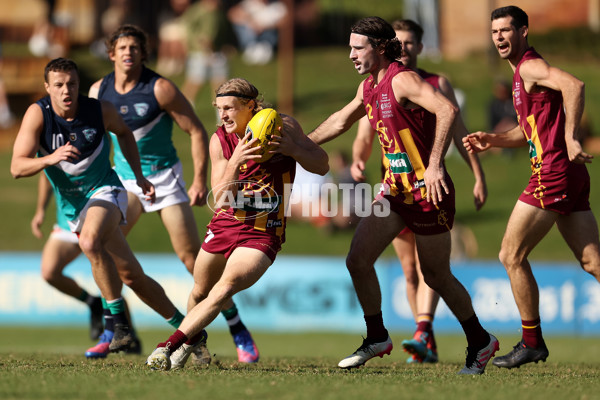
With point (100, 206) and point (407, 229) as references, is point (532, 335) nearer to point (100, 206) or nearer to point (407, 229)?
point (407, 229)

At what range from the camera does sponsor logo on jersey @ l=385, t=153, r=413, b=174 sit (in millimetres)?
7250

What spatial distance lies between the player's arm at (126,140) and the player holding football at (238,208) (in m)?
1.39

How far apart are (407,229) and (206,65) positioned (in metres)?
15.7

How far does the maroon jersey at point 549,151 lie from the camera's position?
24.1ft

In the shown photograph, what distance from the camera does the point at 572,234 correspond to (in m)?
7.48

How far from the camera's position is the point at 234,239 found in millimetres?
6992

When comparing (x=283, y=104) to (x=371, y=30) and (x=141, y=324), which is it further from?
(x=371, y=30)

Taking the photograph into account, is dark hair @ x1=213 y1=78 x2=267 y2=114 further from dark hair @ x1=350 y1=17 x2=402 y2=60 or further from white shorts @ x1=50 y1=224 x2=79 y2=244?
white shorts @ x1=50 y1=224 x2=79 y2=244

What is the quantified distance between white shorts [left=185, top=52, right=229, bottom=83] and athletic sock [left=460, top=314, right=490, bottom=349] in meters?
16.8

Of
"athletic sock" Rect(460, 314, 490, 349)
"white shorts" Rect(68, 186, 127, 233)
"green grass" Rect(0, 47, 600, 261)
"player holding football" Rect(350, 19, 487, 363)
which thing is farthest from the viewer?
"green grass" Rect(0, 47, 600, 261)

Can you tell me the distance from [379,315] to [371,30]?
2.18 meters

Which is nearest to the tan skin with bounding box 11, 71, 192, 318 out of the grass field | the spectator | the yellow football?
the grass field

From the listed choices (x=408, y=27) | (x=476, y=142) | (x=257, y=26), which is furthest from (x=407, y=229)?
(x=257, y=26)

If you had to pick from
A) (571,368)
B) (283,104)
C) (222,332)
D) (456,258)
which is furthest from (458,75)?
(571,368)
